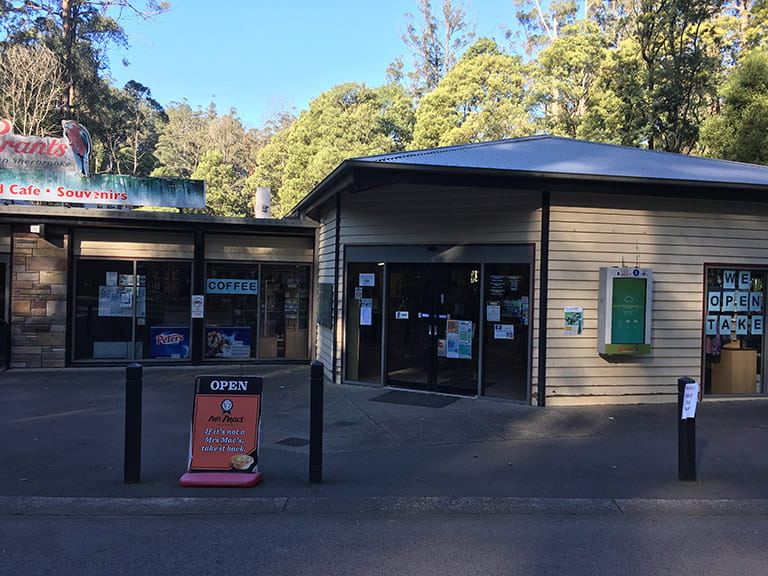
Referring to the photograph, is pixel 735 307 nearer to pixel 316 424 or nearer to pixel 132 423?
pixel 316 424

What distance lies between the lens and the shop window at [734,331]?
9.84m

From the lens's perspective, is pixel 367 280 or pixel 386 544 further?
pixel 367 280

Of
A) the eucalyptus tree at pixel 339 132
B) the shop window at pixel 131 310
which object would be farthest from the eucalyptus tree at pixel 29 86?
the shop window at pixel 131 310

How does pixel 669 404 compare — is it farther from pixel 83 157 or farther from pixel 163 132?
pixel 163 132

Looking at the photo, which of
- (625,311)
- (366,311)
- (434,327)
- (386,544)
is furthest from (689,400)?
(366,311)

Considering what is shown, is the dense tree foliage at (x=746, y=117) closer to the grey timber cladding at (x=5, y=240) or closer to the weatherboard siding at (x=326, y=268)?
the weatherboard siding at (x=326, y=268)

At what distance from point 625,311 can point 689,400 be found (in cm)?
364

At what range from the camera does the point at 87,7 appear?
2572cm

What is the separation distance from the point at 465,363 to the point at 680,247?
3.91m

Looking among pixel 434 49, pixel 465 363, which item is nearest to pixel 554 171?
pixel 465 363

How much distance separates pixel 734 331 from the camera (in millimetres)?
9938

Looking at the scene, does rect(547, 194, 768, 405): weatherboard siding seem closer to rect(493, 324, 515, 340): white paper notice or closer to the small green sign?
the small green sign

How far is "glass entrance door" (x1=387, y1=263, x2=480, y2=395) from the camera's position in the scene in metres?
9.90

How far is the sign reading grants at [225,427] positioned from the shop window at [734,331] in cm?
768
